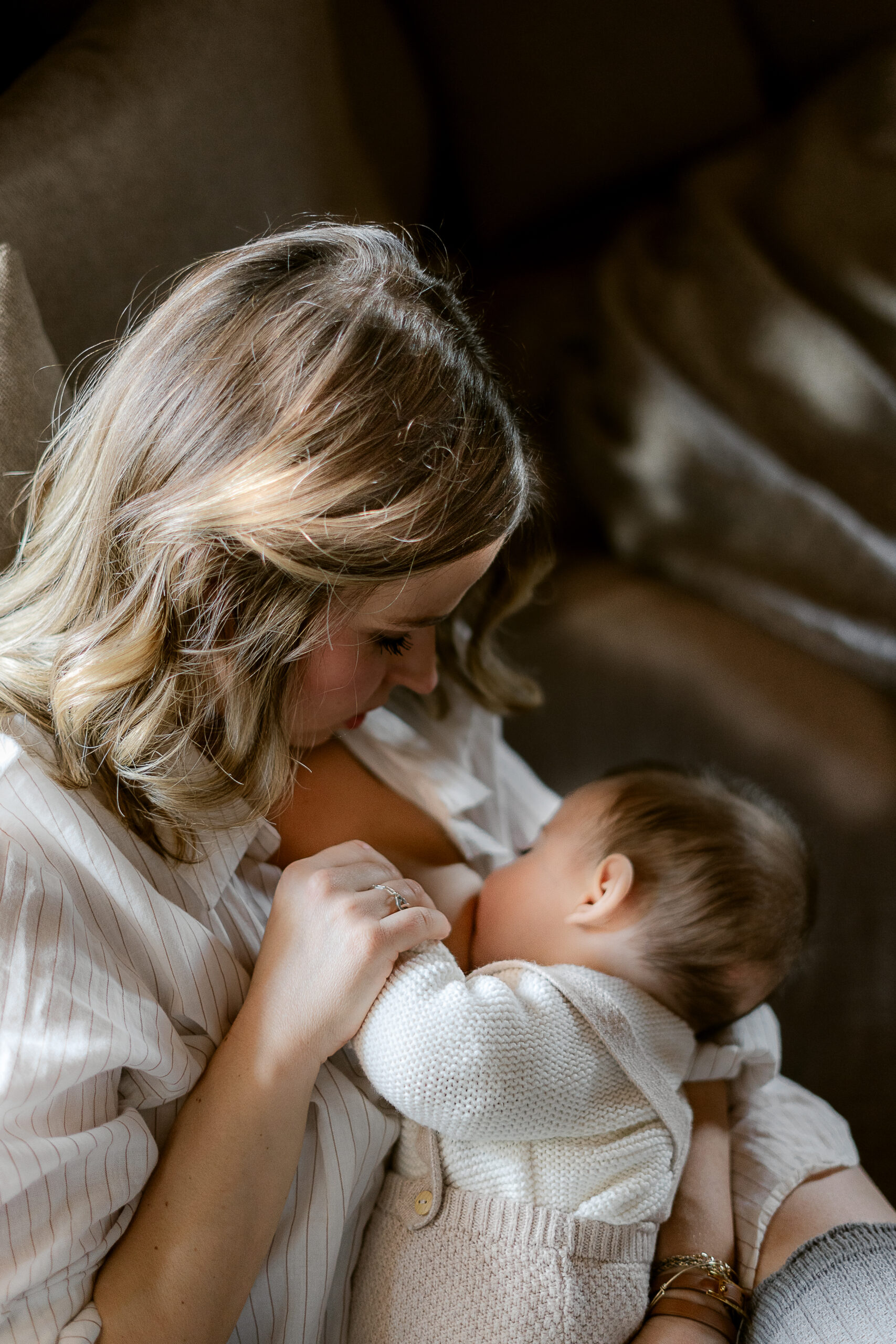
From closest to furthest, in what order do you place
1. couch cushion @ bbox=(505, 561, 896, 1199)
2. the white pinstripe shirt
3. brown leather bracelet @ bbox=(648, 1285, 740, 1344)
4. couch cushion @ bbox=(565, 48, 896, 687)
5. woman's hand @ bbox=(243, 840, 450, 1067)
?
1. the white pinstripe shirt
2. woman's hand @ bbox=(243, 840, 450, 1067)
3. brown leather bracelet @ bbox=(648, 1285, 740, 1344)
4. couch cushion @ bbox=(505, 561, 896, 1199)
5. couch cushion @ bbox=(565, 48, 896, 687)

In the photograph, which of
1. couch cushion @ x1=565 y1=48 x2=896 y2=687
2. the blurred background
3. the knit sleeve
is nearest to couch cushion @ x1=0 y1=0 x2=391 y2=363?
the blurred background

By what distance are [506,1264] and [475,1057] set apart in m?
0.18

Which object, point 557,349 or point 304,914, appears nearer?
point 304,914

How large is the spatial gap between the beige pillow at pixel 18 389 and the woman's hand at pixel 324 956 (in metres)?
0.42

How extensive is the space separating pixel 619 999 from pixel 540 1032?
0.12 m

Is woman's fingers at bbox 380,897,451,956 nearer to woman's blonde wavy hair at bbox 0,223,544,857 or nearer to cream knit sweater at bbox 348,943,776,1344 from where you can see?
cream knit sweater at bbox 348,943,776,1344

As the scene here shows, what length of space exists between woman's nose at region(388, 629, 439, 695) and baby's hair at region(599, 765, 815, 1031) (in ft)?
0.80

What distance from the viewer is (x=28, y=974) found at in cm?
65

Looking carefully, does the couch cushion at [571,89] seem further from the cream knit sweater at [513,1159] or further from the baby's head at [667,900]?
the cream knit sweater at [513,1159]

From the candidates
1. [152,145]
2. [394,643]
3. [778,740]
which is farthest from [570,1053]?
[152,145]

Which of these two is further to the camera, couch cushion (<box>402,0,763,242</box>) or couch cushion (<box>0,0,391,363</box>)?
couch cushion (<box>402,0,763,242</box>)

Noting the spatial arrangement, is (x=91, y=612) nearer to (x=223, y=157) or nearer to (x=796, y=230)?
(x=223, y=157)

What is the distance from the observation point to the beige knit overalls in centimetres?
79

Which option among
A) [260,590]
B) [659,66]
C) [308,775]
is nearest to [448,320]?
[260,590]
